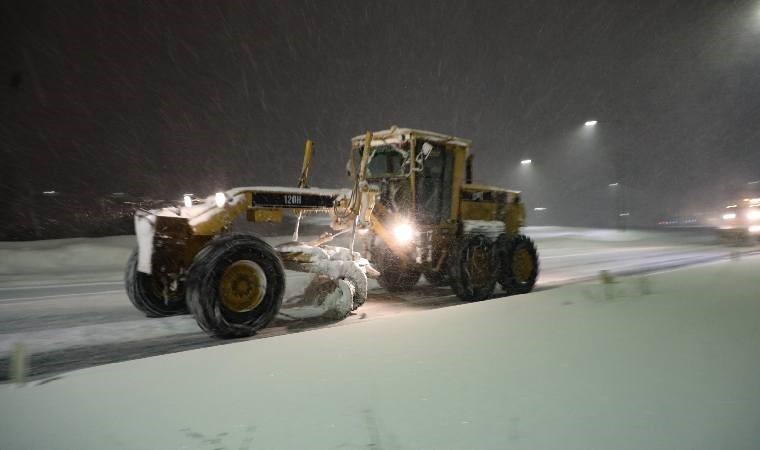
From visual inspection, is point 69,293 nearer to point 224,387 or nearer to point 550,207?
point 224,387

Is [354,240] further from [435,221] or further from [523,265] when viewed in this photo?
[523,265]

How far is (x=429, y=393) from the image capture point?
144 inches

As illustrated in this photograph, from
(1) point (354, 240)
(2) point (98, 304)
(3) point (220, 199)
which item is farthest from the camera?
(2) point (98, 304)

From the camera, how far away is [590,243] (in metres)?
27.7

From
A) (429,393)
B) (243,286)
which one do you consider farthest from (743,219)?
(429,393)

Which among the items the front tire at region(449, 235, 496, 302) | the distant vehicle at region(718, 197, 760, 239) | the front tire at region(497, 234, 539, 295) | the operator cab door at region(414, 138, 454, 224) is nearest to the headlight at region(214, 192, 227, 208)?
the operator cab door at region(414, 138, 454, 224)

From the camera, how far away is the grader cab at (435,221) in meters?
9.20

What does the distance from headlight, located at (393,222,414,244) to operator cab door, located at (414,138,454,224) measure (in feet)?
0.81

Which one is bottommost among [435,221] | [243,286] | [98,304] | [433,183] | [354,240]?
[98,304]

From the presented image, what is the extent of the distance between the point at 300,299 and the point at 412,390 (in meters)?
4.98

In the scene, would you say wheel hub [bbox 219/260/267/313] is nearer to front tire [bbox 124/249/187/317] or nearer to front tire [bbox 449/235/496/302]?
front tire [bbox 124/249/187/317]

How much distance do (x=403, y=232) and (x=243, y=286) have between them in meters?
3.55

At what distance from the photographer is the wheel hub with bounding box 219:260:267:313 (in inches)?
247

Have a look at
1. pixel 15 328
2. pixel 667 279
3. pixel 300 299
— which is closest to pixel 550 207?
pixel 667 279
